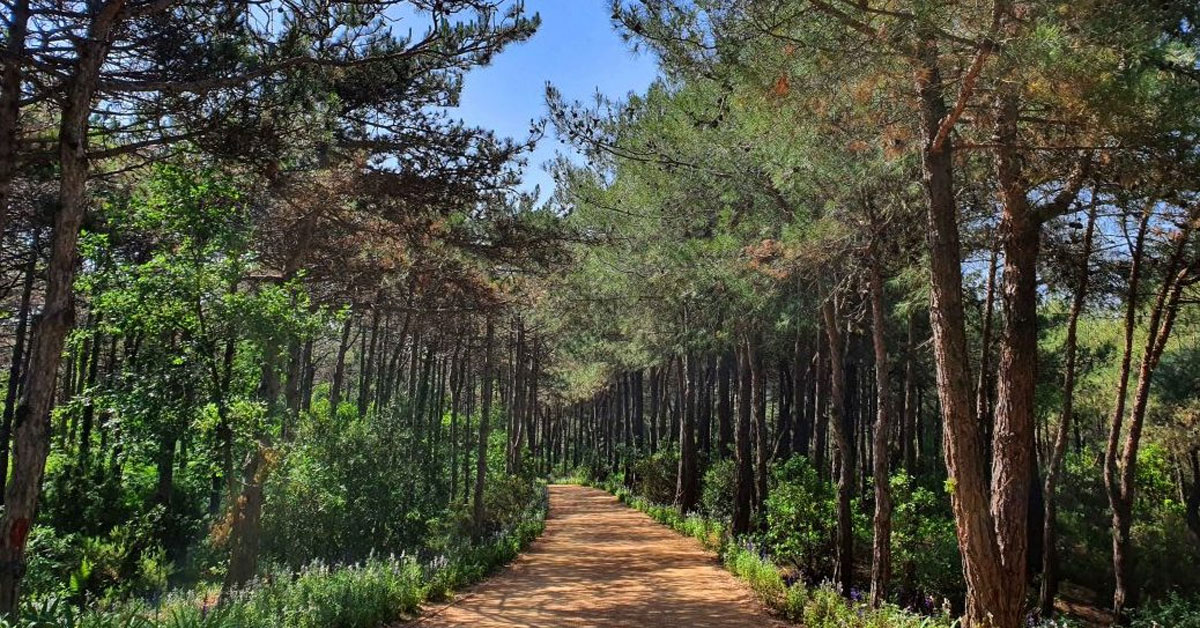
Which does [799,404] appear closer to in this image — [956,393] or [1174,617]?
[1174,617]

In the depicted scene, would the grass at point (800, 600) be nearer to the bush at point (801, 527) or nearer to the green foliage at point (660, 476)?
the bush at point (801, 527)

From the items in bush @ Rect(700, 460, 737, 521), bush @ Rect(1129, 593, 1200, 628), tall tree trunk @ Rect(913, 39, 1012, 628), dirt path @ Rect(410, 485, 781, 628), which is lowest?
dirt path @ Rect(410, 485, 781, 628)

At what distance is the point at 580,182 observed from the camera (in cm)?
1289

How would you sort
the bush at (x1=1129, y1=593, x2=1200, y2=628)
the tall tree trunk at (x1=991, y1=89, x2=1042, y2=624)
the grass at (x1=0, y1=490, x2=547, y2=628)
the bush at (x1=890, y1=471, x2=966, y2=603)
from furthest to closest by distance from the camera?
the bush at (x1=890, y1=471, x2=966, y2=603), the bush at (x1=1129, y1=593, x2=1200, y2=628), the tall tree trunk at (x1=991, y1=89, x2=1042, y2=624), the grass at (x1=0, y1=490, x2=547, y2=628)

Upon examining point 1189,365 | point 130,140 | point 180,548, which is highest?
point 130,140

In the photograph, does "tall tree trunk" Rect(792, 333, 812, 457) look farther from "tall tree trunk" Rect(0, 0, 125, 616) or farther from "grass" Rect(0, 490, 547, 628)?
"tall tree trunk" Rect(0, 0, 125, 616)

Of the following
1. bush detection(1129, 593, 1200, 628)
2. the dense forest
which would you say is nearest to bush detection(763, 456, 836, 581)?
the dense forest

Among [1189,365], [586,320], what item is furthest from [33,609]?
[1189,365]

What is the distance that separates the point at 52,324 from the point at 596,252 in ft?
29.5

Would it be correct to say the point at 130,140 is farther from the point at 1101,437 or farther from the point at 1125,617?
the point at 1101,437

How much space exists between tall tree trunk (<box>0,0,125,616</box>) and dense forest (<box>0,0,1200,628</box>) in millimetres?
27

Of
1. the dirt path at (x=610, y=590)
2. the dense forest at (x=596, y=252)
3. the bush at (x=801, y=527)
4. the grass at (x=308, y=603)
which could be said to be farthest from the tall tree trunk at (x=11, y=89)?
the bush at (x=801, y=527)

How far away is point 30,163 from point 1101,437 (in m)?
38.3

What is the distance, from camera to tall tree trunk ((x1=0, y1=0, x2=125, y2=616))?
4973 mm
